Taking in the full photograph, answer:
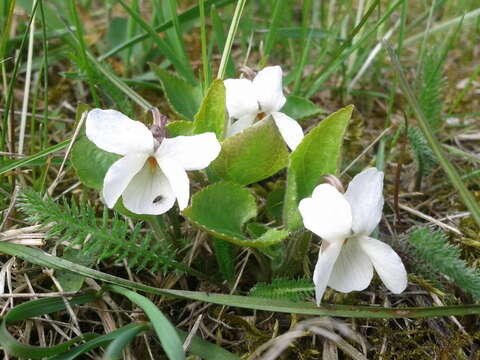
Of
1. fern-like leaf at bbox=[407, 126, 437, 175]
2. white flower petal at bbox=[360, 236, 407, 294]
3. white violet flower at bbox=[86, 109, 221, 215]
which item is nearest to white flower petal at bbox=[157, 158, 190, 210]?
white violet flower at bbox=[86, 109, 221, 215]

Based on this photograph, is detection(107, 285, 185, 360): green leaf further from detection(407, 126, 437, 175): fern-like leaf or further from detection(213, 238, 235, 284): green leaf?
detection(407, 126, 437, 175): fern-like leaf

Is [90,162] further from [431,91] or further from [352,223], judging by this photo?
[431,91]

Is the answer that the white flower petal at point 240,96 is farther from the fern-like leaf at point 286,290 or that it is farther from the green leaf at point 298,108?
the fern-like leaf at point 286,290

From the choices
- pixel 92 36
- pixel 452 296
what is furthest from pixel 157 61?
pixel 452 296

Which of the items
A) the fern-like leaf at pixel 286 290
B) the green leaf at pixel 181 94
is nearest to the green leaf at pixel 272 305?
the fern-like leaf at pixel 286 290

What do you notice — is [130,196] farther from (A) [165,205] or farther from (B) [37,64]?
(B) [37,64]
